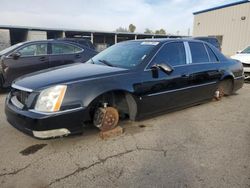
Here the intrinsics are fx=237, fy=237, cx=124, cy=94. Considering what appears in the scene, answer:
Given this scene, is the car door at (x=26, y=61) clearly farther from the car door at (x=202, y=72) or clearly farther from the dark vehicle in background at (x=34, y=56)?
the car door at (x=202, y=72)

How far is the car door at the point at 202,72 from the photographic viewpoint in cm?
461

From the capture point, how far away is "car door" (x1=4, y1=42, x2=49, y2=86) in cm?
655

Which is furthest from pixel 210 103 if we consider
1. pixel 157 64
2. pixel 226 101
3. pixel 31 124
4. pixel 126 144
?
pixel 31 124

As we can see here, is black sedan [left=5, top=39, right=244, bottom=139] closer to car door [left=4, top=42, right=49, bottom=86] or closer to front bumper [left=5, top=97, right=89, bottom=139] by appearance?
front bumper [left=5, top=97, right=89, bottom=139]

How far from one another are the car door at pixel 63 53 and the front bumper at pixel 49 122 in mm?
4317

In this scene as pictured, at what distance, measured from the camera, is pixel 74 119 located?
3105 millimetres

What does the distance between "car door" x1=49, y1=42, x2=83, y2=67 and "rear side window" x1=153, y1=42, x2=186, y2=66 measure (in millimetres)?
4118

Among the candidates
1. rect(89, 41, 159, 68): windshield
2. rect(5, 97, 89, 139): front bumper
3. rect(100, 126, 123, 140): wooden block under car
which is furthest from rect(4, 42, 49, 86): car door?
rect(100, 126, 123, 140): wooden block under car

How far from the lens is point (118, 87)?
3.49 metres

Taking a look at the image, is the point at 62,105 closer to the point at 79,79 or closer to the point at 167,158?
the point at 79,79

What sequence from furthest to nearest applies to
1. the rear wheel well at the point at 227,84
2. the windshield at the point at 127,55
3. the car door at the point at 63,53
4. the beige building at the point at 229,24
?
the beige building at the point at 229,24
the car door at the point at 63,53
the rear wheel well at the point at 227,84
the windshield at the point at 127,55

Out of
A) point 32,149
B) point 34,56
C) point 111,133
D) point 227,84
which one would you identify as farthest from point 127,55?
point 34,56

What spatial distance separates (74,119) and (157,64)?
1.69m

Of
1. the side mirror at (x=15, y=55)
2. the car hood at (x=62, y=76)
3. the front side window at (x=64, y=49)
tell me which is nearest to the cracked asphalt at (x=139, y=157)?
the car hood at (x=62, y=76)
